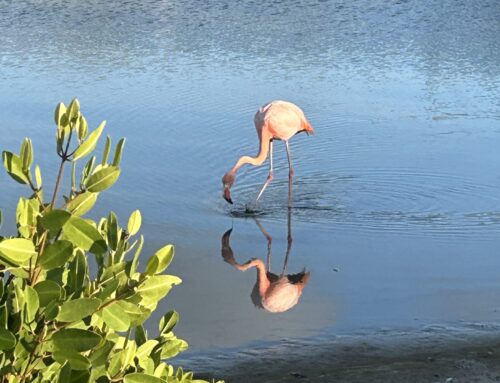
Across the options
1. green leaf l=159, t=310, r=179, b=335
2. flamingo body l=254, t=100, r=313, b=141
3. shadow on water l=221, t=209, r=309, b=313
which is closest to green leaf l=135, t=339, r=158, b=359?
green leaf l=159, t=310, r=179, b=335

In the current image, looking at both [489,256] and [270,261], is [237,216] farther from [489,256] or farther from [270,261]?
[489,256]

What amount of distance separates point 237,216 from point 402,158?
222 cm

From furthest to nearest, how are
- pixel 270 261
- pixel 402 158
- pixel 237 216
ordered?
pixel 402 158 → pixel 237 216 → pixel 270 261

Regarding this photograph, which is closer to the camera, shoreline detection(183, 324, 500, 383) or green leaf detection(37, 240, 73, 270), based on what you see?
green leaf detection(37, 240, 73, 270)

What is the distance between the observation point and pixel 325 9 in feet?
56.7

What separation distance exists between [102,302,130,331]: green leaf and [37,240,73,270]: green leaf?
13cm

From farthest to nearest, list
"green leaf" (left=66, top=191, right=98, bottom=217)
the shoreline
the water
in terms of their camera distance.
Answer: the water → the shoreline → "green leaf" (left=66, top=191, right=98, bottom=217)

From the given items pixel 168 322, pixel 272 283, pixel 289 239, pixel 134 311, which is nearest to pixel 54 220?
pixel 134 311

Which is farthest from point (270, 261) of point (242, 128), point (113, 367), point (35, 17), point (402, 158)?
point (35, 17)

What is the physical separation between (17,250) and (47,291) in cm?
11

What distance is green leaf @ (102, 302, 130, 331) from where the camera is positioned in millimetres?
1877

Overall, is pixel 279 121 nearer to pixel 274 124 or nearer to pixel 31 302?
pixel 274 124

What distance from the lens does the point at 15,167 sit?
1.85 m

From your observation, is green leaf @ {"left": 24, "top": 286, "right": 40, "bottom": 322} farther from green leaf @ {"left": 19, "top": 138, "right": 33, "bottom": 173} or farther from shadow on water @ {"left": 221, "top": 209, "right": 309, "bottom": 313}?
shadow on water @ {"left": 221, "top": 209, "right": 309, "bottom": 313}
